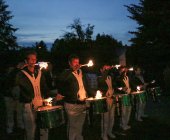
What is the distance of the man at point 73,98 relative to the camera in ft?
29.2

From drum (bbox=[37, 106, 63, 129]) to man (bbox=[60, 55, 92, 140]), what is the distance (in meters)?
1.03

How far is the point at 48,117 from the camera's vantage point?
768 centimetres

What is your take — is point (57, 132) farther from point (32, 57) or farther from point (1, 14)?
point (1, 14)

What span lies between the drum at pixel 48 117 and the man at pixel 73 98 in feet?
3.39

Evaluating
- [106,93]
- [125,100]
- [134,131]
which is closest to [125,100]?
A: [125,100]

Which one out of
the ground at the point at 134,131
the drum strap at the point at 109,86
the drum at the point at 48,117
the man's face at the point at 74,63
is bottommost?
the ground at the point at 134,131

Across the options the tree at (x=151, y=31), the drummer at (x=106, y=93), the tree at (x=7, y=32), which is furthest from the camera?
the tree at (x=7, y=32)

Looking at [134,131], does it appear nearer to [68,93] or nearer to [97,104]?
[97,104]

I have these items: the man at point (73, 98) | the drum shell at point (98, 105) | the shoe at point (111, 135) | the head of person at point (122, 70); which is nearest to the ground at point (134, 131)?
the shoe at point (111, 135)

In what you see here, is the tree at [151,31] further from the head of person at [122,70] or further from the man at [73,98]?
the man at [73,98]

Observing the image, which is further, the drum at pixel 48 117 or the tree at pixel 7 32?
the tree at pixel 7 32

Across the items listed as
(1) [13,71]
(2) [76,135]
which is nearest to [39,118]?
(2) [76,135]

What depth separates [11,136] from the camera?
12281 millimetres

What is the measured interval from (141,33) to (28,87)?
2116 centimetres
